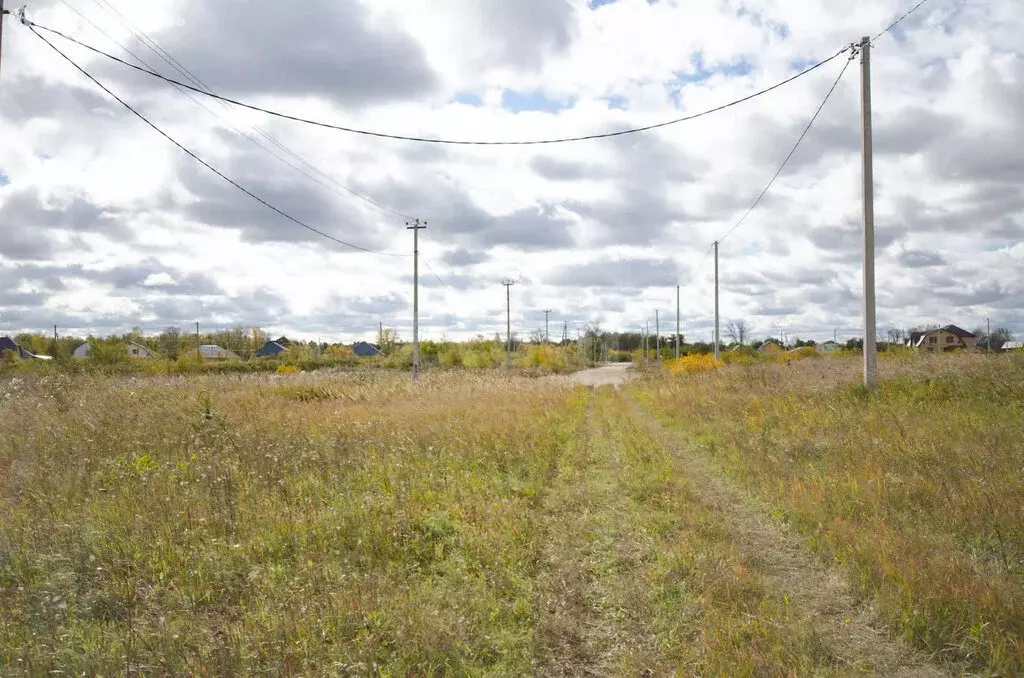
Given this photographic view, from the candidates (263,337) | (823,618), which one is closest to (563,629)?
(823,618)

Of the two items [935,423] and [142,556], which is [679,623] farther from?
[935,423]

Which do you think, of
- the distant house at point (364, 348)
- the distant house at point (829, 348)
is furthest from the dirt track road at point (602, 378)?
the distant house at point (364, 348)

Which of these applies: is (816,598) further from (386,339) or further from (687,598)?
(386,339)

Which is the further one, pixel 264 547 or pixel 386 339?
pixel 386 339

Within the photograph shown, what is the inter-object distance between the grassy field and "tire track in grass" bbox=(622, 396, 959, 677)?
0.08ft

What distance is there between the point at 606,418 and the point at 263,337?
12178 cm

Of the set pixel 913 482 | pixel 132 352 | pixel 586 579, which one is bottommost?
pixel 586 579

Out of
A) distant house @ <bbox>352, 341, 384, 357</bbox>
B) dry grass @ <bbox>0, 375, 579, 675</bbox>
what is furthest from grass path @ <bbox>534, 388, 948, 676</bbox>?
distant house @ <bbox>352, 341, 384, 357</bbox>

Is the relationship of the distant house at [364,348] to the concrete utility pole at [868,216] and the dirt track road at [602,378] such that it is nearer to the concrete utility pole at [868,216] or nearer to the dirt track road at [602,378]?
the dirt track road at [602,378]

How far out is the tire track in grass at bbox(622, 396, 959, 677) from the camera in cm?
433

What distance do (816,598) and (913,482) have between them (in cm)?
367

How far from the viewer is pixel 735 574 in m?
5.72

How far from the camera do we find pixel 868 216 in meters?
14.7

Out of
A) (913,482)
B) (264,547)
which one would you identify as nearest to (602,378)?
(913,482)
